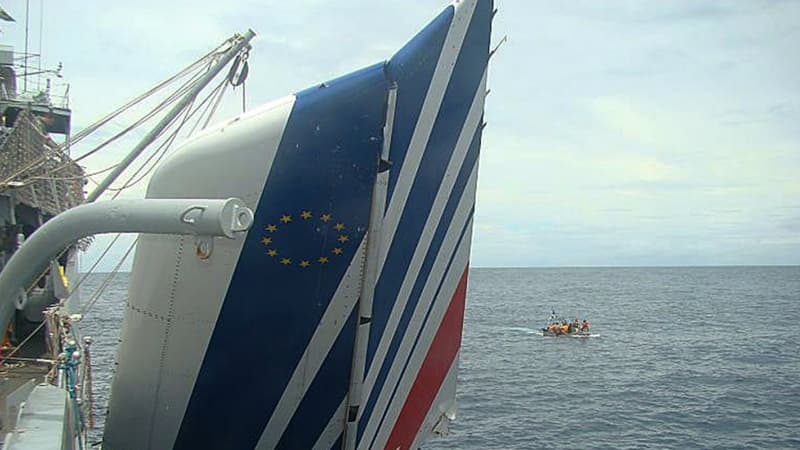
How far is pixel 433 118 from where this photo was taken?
788 cm

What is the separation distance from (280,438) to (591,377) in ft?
114

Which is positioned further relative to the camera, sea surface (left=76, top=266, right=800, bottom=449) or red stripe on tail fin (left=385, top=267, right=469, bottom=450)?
sea surface (left=76, top=266, right=800, bottom=449)

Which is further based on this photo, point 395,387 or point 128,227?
point 395,387

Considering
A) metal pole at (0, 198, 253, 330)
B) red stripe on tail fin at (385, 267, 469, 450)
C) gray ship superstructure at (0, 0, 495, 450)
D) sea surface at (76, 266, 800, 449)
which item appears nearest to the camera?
metal pole at (0, 198, 253, 330)

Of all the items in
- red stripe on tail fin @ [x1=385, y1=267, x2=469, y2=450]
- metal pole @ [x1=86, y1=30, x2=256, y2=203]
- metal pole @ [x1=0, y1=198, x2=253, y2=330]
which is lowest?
red stripe on tail fin @ [x1=385, y1=267, x2=469, y2=450]

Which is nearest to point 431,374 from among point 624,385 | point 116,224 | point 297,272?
point 297,272

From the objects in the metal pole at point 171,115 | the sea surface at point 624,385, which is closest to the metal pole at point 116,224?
the metal pole at point 171,115

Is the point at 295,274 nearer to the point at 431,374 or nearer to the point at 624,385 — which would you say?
the point at 431,374

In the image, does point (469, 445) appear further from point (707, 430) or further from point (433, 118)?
point (433, 118)

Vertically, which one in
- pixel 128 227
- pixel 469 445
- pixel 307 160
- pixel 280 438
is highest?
pixel 307 160

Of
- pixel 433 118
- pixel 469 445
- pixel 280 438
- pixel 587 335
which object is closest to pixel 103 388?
pixel 469 445

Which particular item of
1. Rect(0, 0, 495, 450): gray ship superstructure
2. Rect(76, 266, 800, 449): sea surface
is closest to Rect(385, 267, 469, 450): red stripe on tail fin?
Rect(0, 0, 495, 450): gray ship superstructure

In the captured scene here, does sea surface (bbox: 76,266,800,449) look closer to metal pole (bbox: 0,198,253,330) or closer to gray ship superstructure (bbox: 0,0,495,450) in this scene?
gray ship superstructure (bbox: 0,0,495,450)

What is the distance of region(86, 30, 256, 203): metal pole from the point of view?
11141 millimetres
